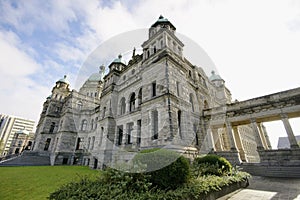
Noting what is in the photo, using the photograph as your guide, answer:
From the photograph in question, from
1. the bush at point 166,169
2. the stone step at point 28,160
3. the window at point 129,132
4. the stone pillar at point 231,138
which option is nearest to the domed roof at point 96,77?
the stone step at point 28,160

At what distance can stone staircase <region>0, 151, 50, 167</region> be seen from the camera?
26991mm

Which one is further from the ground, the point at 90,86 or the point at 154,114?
the point at 90,86

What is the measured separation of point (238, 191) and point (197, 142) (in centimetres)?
986

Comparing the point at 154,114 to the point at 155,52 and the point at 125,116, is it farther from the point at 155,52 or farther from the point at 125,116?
the point at 155,52

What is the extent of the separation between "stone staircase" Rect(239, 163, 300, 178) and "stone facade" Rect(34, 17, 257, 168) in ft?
15.8

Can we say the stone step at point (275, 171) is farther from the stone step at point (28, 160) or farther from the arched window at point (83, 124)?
the stone step at point (28, 160)

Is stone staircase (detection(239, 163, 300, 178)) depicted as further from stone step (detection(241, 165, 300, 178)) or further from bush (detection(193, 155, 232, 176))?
bush (detection(193, 155, 232, 176))

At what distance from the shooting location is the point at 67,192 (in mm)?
5605

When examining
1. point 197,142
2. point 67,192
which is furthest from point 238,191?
point 197,142

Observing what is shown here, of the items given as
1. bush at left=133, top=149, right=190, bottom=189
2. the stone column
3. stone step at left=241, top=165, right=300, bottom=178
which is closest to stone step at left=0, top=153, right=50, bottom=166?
the stone column

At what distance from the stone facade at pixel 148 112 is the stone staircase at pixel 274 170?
481 cm

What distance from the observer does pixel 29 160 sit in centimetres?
2920

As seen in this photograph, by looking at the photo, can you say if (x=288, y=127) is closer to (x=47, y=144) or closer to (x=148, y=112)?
(x=148, y=112)

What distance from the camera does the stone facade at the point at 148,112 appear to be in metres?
14.0
